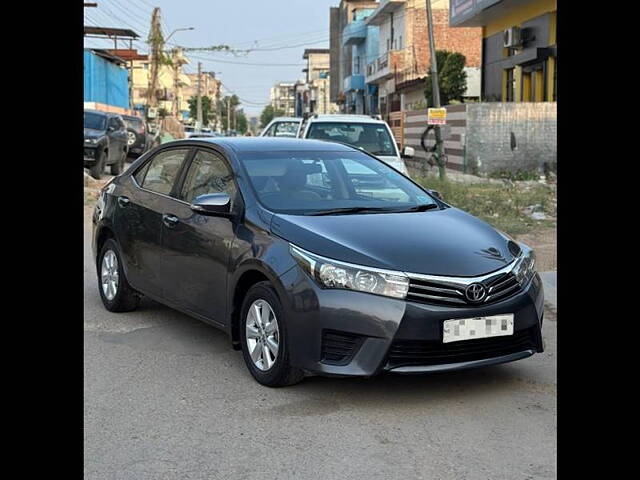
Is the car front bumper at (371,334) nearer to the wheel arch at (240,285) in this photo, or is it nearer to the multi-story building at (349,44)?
the wheel arch at (240,285)

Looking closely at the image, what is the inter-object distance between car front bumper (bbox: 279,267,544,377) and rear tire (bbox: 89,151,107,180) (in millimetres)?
17885

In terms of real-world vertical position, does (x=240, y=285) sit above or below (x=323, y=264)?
below

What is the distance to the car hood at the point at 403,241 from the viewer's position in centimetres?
481

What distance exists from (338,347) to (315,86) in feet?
396

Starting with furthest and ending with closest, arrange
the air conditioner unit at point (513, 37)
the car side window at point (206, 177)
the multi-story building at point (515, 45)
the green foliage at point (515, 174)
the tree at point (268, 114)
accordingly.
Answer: the tree at point (268, 114)
the air conditioner unit at point (513, 37)
the multi-story building at point (515, 45)
the green foliage at point (515, 174)
the car side window at point (206, 177)

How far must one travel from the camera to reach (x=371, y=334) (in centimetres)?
465

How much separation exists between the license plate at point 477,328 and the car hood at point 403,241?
0.89ft

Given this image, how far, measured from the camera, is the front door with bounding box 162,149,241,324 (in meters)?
5.64

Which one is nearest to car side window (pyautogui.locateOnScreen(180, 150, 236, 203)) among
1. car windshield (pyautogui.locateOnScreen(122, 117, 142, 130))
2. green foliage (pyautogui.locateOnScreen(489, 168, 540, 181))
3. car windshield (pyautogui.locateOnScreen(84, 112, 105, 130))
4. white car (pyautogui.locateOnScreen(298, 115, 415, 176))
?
white car (pyautogui.locateOnScreen(298, 115, 415, 176))

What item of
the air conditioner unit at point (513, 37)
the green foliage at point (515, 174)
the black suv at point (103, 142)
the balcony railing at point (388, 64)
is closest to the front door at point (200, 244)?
the black suv at point (103, 142)

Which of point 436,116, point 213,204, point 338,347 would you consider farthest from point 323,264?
point 436,116

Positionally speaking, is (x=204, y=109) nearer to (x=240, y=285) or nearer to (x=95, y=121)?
(x=95, y=121)

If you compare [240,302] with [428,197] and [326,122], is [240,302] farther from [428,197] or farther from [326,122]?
[326,122]
